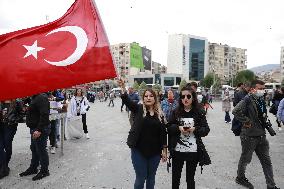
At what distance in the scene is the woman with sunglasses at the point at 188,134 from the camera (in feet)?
15.1

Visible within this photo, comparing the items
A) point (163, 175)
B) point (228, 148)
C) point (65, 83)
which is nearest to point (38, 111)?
point (65, 83)

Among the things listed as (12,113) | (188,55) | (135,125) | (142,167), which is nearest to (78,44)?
(135,125)

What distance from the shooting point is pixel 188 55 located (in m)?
133

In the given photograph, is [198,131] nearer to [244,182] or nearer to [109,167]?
[244,182]

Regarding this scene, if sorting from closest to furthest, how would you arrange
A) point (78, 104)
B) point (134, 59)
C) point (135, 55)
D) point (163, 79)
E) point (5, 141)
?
point (5, 141)
point (78, 104)
point (134, 59)
point (135, 55)
point (163, 79)

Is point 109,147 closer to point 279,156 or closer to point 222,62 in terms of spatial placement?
point 279,156

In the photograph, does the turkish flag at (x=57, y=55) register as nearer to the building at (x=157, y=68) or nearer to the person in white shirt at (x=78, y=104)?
the person in white shirt at (x=78, y=104)

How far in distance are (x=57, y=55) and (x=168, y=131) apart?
5.73 ft

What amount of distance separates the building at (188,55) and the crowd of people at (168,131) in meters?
125

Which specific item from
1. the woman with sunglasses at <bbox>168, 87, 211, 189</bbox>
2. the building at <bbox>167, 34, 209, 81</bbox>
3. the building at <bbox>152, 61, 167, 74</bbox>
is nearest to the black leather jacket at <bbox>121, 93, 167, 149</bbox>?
the woman with sunglasses at <bbox>168, 87, 211, 189</bbox>

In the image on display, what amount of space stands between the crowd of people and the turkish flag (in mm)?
558

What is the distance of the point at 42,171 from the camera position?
655 centimetres

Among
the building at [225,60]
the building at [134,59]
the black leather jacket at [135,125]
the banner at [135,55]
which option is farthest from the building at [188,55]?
the black leather jacket at [135,125]

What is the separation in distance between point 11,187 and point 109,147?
4017 mm
